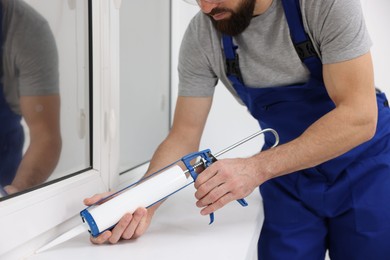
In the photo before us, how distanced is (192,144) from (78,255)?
Result: 0.53 m

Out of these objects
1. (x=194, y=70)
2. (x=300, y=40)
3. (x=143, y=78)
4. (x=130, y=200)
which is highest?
(x=300, y=40)

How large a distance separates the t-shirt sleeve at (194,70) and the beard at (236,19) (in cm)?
12

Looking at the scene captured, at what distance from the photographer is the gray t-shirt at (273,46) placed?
3.20 ft

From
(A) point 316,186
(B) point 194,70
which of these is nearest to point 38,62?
(B) point 194,70

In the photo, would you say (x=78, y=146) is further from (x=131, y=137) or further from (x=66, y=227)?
(x=131, y=137)

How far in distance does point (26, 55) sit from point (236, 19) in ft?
1.75

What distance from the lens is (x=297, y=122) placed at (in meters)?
1.17

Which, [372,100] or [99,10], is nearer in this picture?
[372,100]

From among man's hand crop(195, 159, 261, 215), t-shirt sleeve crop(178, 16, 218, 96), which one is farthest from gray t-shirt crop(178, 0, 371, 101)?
man's hand crop(195, 159, 261, 215)

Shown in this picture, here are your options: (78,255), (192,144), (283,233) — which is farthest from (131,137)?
(78,255)

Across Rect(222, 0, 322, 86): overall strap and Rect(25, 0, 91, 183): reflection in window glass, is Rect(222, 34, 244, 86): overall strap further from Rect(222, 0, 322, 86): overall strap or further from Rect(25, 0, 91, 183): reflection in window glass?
Rect(25, 0, 91, 183): reflection in window glass

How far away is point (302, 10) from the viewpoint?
104cm

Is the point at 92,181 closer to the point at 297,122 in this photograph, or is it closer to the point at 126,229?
the point at 126,229

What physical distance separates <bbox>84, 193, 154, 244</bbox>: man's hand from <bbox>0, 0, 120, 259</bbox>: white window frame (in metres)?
0.11
